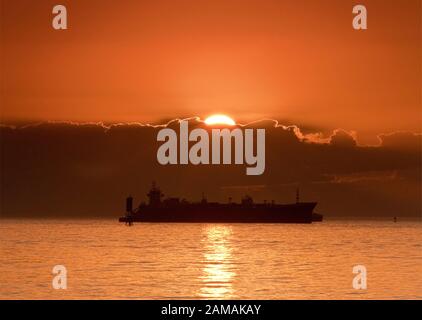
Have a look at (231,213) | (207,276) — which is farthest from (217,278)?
(231,213)

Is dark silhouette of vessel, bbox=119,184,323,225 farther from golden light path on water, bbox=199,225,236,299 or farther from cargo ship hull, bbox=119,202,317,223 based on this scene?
golden light path on water, bbox=199,225,236,299

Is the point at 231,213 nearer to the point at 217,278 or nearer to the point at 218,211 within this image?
the point at 218,211

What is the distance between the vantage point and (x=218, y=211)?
176625 mm

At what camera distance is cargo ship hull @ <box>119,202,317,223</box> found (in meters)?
171

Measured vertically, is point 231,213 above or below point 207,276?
below

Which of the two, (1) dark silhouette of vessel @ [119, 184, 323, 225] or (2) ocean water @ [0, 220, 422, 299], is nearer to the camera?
(2) ocean water @ [0, 220, 422, 299]

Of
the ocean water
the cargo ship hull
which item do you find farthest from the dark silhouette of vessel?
the ocean water

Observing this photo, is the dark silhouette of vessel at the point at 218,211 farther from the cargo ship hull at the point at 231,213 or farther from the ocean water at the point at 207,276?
the ocean water at the point at 207,276

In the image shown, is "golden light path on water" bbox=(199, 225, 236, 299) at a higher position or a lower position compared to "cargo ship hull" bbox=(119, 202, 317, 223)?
higher

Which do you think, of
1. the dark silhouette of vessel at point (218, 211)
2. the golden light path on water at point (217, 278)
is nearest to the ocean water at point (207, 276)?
the golden light path on water at point (217, 278)

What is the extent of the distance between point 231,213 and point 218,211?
11.1 feet
